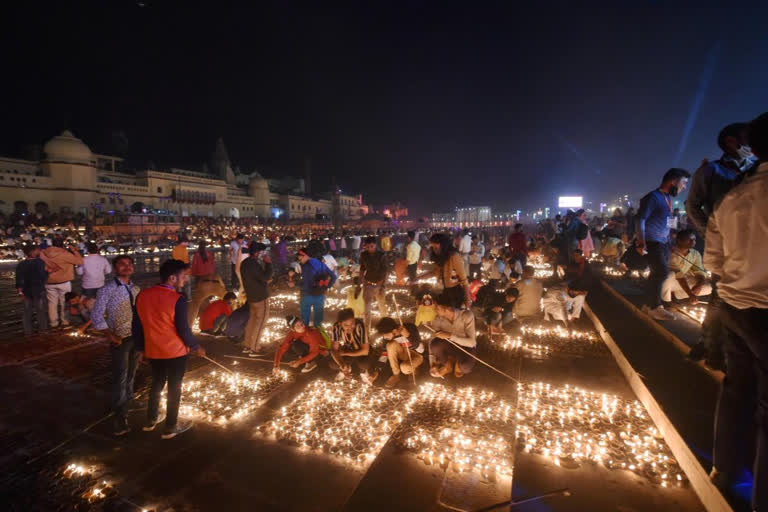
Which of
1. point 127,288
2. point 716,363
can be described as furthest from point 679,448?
point 127,288

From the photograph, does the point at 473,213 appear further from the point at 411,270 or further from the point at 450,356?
the point at 450,356

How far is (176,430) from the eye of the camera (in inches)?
153

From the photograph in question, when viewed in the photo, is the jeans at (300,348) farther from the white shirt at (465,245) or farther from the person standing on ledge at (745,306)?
the white shirt at (465,245)

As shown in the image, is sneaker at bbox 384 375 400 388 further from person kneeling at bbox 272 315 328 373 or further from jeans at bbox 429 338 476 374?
person kneeling at bbox 272 315 328 373

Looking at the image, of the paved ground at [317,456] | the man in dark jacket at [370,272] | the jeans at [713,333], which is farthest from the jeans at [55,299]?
the jeans at [713,333]

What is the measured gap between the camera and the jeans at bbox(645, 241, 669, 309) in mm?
5578


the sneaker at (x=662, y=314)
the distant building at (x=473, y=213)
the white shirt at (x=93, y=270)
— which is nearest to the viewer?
the sneaker at (x=662, y=314)

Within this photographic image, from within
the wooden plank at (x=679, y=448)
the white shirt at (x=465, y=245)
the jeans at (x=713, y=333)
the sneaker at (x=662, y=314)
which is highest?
the white shirt at (x=465, y=245)

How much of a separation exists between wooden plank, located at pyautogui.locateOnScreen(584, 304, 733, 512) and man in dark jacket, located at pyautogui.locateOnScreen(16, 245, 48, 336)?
10.5 m

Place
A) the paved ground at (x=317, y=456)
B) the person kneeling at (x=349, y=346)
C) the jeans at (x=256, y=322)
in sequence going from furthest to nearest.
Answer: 1. the jeans at (x=256, y=322)
2. the person kneeling at (x=349, y=346)
3. the paved ground at (x=317, y=456)

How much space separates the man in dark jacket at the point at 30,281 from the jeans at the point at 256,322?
4.62 m

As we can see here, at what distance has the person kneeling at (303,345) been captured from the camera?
5492mm

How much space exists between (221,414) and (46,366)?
3.73m

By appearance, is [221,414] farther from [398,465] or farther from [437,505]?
[437,505]
